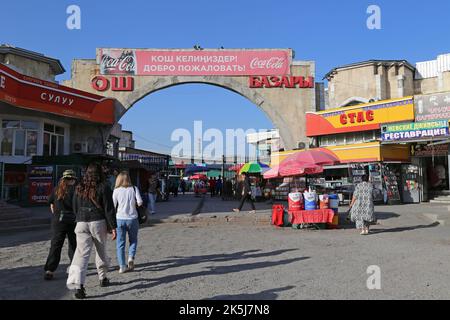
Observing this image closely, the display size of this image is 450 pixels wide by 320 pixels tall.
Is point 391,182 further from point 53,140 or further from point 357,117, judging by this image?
point 53,140

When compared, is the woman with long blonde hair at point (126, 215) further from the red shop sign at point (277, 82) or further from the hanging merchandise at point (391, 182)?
the red shop sign at point (277, 82)

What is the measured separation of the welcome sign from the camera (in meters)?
20.8

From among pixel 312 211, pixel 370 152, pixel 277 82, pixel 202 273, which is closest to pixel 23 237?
pixel 202 273

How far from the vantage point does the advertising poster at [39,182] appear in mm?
17766

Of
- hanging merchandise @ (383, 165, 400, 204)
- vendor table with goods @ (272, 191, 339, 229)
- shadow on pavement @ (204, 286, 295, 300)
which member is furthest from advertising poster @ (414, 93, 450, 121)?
shadow on pavement @ (204, 286, 295, 300)

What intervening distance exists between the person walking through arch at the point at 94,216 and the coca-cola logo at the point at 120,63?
79.3 feet

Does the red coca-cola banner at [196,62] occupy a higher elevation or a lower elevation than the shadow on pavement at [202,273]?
higher

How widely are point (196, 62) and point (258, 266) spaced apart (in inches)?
938

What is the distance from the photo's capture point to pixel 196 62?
29094 millimetres

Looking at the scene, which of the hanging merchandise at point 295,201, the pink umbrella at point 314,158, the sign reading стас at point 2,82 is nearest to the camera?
the hanging merchandise at point 295,201

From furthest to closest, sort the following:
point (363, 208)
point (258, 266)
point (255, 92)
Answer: point (255, 92), point (363, 208), point (258, 266)

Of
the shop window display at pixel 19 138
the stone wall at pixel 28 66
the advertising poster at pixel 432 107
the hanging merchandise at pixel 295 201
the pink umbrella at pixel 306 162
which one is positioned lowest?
the hanging merchandise at pixel 295 201

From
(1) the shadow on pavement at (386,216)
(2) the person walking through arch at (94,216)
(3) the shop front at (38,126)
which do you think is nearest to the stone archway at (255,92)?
(3) the shop front at (38,126)

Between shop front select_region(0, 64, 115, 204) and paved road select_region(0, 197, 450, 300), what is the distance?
278 inches
